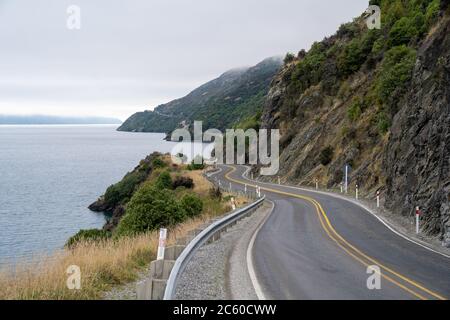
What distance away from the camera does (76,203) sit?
66250mm

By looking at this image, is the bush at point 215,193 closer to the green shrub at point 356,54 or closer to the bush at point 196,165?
the green shrub at point 356,54

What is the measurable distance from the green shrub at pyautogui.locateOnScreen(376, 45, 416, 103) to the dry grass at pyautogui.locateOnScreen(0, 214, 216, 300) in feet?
92.9

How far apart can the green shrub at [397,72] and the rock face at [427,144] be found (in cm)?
863

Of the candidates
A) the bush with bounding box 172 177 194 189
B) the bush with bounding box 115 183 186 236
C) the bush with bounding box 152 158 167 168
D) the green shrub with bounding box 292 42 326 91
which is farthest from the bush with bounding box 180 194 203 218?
the bush with bounding box 152 158 167 168

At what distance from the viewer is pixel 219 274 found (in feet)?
34.0

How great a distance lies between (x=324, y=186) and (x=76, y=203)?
119ft

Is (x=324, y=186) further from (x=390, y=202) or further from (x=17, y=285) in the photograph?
(x=17, y=285)

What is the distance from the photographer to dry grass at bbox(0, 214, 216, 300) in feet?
24.4

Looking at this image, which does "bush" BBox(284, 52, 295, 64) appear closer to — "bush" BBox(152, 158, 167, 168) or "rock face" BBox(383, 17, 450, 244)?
"bush" BBox(152, 158, 167, 168)

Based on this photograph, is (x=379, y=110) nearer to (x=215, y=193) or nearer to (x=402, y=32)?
(x=402, y=32)

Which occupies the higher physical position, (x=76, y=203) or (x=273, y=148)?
(x=273, y=148)

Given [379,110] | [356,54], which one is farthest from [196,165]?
[379,110]
